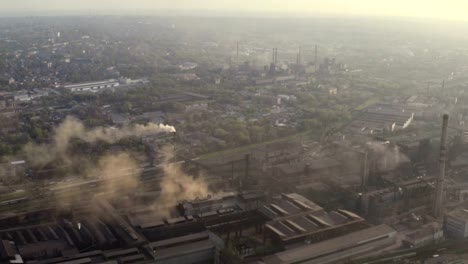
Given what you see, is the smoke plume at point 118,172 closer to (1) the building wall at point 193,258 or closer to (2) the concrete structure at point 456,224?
(1) the building wall at point 193,258

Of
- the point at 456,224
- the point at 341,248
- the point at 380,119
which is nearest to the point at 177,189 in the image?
the point at 341,248

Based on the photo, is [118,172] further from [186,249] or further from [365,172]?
[365,172]

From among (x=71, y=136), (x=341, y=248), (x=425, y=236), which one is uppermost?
(x=71, y=136)

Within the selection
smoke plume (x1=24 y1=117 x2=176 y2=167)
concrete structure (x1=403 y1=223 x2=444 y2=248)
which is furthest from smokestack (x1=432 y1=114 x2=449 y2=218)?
smoke plume (x1=24 y1=117 x2=176 y2=167)

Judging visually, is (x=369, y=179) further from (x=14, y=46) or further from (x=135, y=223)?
(x=14, y=46)

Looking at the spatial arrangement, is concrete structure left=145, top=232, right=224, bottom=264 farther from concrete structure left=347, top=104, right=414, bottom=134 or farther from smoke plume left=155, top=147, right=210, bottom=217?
concrete structure left=347, top=104, right=414, bottom=134

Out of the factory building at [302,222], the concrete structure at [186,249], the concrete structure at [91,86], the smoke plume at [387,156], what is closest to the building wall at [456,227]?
the factory building at [302,222]
